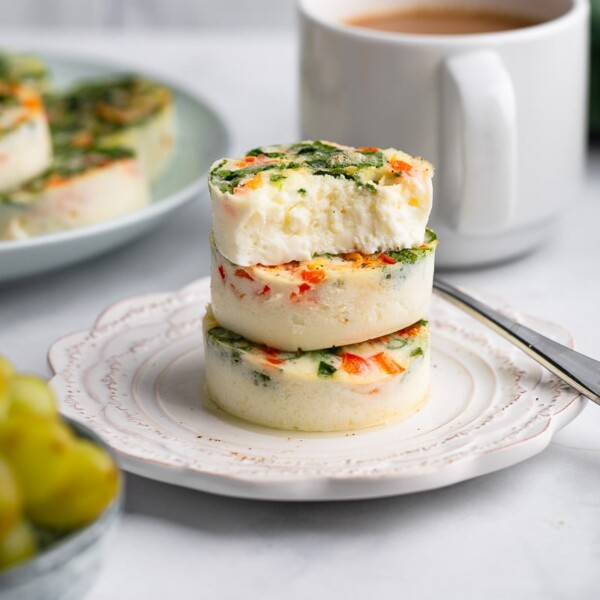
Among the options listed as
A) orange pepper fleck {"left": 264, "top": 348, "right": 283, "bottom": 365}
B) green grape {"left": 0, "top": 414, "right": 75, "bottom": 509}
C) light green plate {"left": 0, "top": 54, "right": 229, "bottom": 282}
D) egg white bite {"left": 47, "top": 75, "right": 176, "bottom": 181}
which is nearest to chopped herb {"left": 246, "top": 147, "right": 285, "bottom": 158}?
orange pepper fleck {"left": 264, "top": 348, "right": 283, "bottom": 365}

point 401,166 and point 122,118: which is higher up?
point 401,166

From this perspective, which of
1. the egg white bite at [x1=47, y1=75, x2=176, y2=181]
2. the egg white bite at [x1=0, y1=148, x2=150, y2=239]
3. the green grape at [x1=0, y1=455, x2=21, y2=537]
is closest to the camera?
the green grape at [x1=0, y1=455, x2=21, y2=537]

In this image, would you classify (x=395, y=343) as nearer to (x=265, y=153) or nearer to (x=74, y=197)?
(x=265, y=153)

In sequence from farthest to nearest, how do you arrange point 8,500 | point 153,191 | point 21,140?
point 153,191
point 21,140
point 8,500

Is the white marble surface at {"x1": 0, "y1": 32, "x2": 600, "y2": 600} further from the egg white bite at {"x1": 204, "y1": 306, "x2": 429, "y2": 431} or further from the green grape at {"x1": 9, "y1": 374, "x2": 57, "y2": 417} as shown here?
the green grape at {"x1": 9, "y1": 374, "x2": 57, "y2": 417}

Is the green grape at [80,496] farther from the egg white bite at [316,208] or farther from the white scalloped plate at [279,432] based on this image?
the egg white bite at [316,208]

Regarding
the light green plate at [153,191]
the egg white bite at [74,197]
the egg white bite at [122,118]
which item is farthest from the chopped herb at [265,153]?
the egg white bite at [122,118]

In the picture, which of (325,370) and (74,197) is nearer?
(325,370)

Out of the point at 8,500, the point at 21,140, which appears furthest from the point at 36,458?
the point at 21,140

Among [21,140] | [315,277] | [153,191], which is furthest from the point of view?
[153,191]
